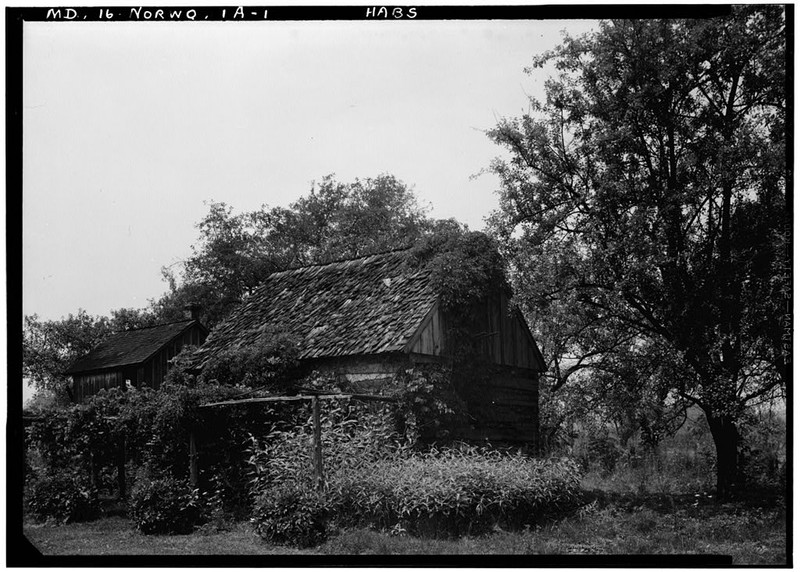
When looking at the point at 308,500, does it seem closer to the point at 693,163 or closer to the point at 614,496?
the point at 614,496


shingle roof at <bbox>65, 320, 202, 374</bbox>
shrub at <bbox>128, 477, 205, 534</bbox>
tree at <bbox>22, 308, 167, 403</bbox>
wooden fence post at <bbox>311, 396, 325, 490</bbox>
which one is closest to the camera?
wooden fence post at <bbox>311, 396, 325, 490</bbox>

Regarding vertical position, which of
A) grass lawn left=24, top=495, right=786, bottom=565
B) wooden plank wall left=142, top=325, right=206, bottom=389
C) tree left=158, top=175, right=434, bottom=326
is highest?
tree left=158, top=175, right=434, bottom=326

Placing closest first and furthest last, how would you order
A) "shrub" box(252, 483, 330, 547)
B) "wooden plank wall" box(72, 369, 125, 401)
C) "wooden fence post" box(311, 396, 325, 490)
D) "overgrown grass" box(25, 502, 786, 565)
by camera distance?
1. "overgrown grass" box(25, 502, 786, 565)
2. "shrub" box(252, 483, 330, 547)
3. "wooden fence post" box(311, 396, 325, 490)
4. "wooden plank wall" box(72, 369, 125, 401)

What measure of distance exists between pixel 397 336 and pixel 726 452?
26.2 ft

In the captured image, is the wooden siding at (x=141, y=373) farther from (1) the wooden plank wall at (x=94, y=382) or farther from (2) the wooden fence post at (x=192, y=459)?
(2) the wooden fence post at (x=192, y=459)

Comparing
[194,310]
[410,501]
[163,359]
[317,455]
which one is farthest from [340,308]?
[194,310]

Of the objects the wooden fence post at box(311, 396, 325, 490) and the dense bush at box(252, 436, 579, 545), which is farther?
the wooden fence post at box(311, 396, 325, 490)

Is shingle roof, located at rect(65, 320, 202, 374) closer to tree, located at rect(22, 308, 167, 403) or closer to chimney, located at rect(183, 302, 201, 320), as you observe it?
chimney, located at rect(183, 302, 201, 320)

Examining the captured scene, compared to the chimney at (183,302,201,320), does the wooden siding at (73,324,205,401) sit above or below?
below

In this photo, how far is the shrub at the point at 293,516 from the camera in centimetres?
1324

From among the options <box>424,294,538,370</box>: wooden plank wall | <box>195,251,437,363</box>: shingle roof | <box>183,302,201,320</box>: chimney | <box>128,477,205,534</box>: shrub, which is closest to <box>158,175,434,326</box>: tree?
<box>183,302,201,320</box>: chimney

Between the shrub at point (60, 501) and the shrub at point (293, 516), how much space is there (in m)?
5.54

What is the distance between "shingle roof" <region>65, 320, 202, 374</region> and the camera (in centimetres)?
3155

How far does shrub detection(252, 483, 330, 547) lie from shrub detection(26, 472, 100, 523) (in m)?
5.54
